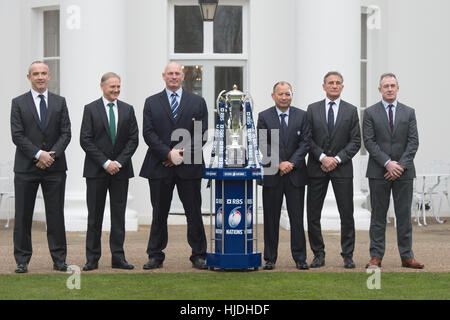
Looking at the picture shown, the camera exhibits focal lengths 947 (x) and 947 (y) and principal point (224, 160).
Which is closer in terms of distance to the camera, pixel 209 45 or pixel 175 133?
pixel 175 133

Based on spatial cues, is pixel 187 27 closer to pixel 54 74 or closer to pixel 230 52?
pixel 230 52

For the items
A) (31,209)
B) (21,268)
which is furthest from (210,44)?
(21,268)

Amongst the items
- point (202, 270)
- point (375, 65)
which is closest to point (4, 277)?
point (202, 270)

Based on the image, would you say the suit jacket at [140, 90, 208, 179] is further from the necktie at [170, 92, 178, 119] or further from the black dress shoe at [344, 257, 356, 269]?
the black dress shoe at [344, 257, 356, 269]

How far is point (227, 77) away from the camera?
52.6 feet

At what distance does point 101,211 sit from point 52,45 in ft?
23.9

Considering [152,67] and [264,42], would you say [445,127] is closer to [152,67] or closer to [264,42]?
[264,42]

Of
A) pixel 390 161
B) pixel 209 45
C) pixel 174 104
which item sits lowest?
pixel 390 161

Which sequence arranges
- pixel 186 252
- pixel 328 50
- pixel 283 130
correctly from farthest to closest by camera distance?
pixel 328 50 < pixel 186 252 < pixel 283 130

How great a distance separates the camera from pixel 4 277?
29.8 ft

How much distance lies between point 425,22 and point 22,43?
7128 millimetres

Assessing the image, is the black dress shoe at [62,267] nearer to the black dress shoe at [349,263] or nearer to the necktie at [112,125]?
the necktie at [112,125]

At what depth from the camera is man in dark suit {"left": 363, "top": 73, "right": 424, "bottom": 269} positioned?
980 centimetres

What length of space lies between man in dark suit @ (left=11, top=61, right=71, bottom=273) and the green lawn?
474mm
